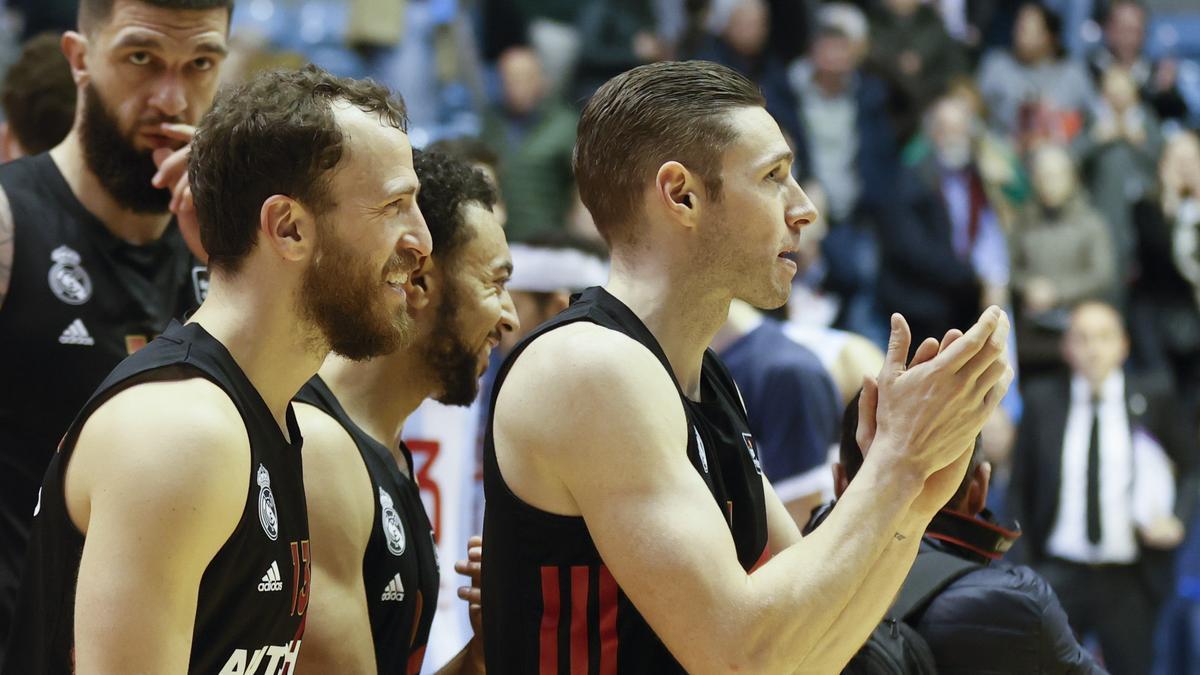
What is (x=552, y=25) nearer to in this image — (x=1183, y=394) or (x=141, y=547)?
(x=1183, y=394)

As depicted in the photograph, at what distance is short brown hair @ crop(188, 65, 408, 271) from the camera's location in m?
3.02

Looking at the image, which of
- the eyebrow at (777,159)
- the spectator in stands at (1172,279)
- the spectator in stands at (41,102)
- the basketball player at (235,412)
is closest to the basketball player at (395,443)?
the basketball player at (235,412)

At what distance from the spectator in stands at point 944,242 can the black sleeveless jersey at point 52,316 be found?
28.4ft

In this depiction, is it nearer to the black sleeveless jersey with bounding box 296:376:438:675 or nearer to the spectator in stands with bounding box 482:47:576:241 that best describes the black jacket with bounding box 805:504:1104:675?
the black sleeveless jersey with bounding box 296:376:438:675

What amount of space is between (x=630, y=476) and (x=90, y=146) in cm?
218

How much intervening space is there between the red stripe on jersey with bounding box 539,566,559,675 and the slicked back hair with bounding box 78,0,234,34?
205 cm

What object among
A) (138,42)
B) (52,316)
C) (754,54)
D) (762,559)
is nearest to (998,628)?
(762,559)

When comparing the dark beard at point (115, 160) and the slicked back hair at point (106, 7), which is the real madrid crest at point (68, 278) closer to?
the dark beard at point (115, 160)

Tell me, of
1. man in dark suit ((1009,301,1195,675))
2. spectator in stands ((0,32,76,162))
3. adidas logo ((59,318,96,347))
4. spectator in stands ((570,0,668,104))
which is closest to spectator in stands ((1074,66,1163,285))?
man in dark suit ((1009,301,1195,675))

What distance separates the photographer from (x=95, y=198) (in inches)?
172

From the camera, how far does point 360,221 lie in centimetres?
307

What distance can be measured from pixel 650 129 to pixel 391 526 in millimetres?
1135

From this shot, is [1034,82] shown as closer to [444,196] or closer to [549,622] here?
[444,196]

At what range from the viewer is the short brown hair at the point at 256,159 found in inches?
119
